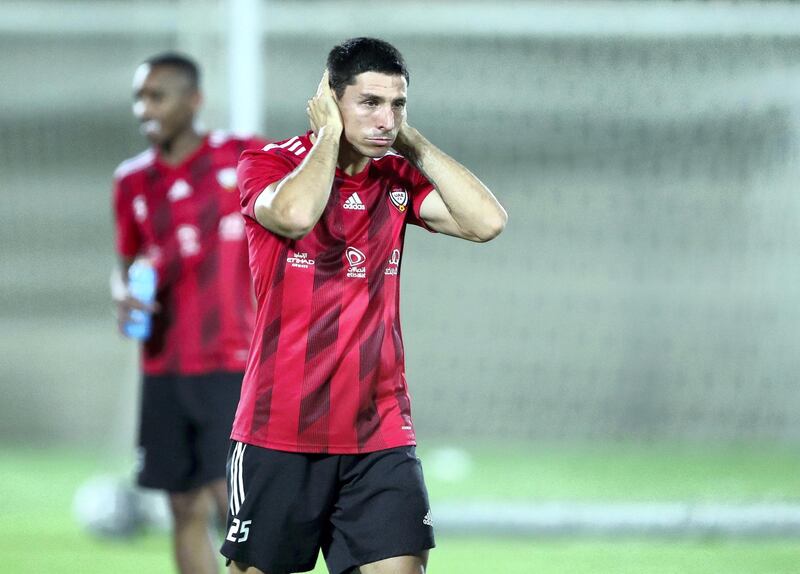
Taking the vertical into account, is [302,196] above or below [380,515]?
above

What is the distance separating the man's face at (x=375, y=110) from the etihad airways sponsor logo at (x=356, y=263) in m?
0.27

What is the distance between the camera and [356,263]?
135 inches

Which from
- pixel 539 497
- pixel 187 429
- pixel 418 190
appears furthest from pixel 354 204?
pixel 539 497

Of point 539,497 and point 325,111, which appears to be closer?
point 325,111

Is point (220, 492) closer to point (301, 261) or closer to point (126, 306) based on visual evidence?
point (126, 306)

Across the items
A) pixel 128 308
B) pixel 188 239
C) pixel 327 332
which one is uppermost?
pixel 188 239

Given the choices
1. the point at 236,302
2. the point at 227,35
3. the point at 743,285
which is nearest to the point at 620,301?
the point at 743,285

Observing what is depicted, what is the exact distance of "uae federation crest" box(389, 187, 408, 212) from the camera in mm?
3566

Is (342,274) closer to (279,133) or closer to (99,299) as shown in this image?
(279,133)

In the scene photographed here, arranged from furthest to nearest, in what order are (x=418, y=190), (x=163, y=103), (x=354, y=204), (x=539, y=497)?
(x=539, y=497) < (x=163, y=103) < (x=418, y=190) < (x=354, y=204)

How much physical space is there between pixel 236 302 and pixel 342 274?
1744mm

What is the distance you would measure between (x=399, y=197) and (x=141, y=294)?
5.89 ft

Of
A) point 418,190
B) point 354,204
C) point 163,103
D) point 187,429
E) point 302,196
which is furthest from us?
point 163,103

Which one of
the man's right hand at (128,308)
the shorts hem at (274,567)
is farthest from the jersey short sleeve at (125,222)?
the shorts hem at (274,567)
